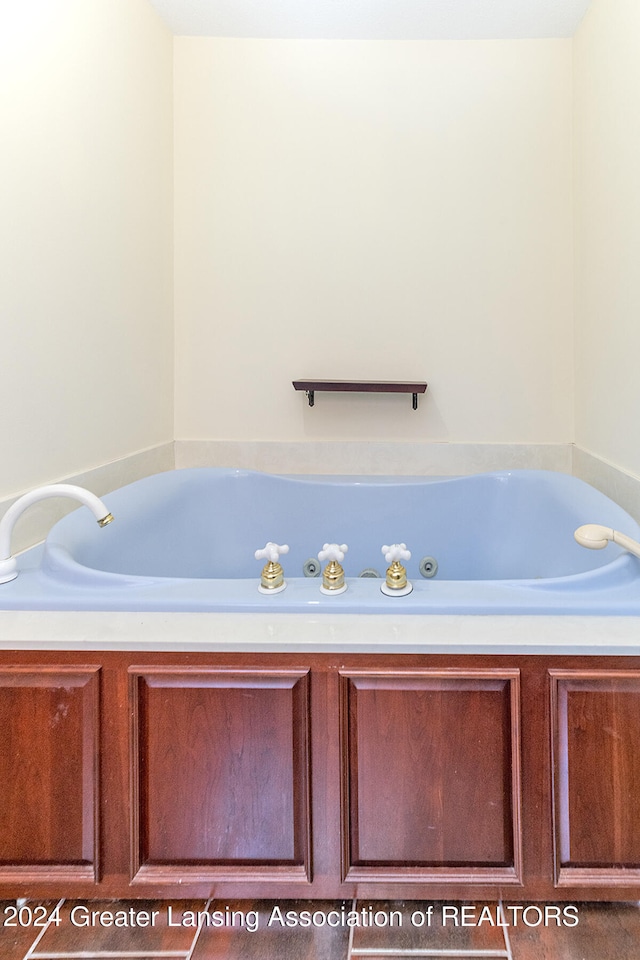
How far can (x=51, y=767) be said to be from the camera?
2.90 feet

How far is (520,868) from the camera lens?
0.89 metres

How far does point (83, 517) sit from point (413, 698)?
861mm

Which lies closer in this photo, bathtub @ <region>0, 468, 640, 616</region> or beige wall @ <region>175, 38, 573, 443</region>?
bathtub @ <region>0, 468, 640, 616</region>

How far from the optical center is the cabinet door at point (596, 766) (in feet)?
2.81

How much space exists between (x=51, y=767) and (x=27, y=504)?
484 mm

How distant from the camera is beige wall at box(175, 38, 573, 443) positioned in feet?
6.64

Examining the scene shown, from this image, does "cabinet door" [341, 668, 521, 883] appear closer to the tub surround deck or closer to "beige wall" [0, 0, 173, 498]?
the tub surround deck

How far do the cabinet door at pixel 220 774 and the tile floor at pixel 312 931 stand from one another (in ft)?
0.28

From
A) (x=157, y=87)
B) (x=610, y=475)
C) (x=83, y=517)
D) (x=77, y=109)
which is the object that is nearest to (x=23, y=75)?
(x=77, y=109)

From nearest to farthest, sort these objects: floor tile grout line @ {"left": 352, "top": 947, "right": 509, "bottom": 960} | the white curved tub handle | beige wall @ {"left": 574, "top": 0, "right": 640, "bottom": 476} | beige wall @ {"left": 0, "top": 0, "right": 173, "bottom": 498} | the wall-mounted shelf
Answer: floor tile grout line @ {"left": 352, "top": 947, "right": 509, "bottom": 960} < the white curved tub handle < beige wall @ {"left": 0, "top": 0, "right": 173, "bottom": 498} < beige wall @ {"left": 574, "top": 0, "right": 640, "bottom": 476} < the wall-mounted shelf

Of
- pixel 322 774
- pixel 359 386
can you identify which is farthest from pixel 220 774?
pixel 359 386

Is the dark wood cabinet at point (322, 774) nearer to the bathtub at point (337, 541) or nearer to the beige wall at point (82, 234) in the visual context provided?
the bathtub at point (337, 541)

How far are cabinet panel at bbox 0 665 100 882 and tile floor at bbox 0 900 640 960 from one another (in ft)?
0.30

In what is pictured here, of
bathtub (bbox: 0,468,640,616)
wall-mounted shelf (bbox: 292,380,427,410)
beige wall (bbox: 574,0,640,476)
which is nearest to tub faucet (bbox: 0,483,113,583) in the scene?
bathtub (bbox: 0,468,640,616)
